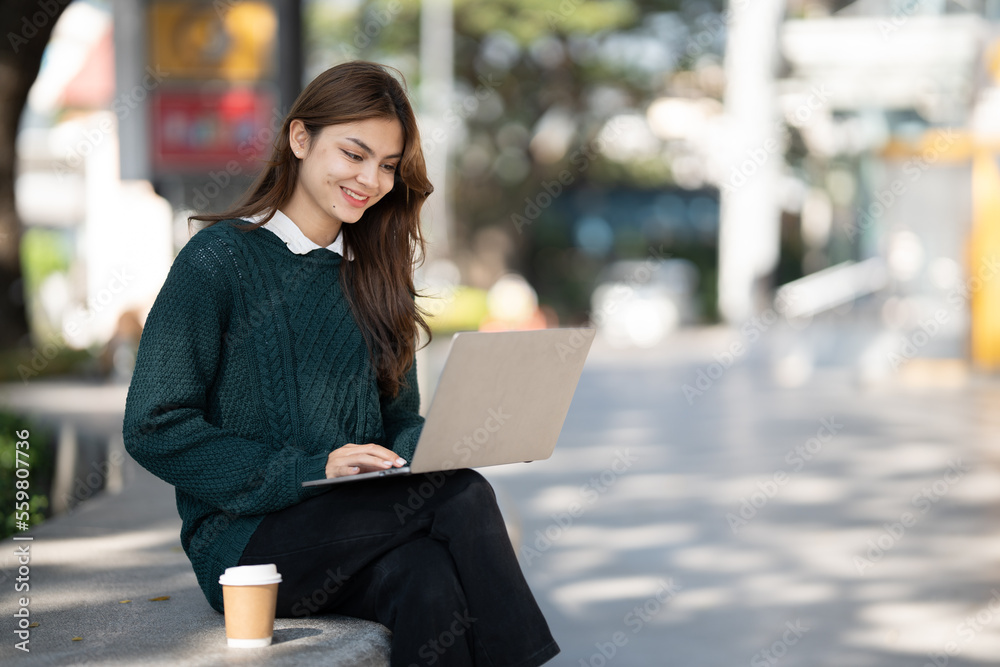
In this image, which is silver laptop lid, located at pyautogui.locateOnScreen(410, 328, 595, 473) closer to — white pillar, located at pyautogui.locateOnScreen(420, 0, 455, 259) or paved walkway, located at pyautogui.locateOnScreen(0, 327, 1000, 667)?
paved walkway, located at pyautogui.locateOnScreen(0, 327, 1000, 667)

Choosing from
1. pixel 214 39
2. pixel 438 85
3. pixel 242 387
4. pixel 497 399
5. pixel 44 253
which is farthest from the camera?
pixel 438 85

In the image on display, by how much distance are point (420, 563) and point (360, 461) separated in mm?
256

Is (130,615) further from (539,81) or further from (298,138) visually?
(539,81)

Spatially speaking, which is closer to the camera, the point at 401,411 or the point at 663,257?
the point at 401,411

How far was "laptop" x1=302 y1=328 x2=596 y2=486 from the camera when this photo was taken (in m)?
2.31

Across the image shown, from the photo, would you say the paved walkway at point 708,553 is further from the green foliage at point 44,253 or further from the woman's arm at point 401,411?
the green foliage at point 44,253

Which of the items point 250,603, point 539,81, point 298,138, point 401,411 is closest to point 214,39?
point 298,138

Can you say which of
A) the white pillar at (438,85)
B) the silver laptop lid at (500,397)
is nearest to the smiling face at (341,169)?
the silver laptop lid at (500,397)

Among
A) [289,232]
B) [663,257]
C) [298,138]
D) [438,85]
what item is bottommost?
[663,257]

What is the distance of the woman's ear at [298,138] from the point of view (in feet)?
8.99

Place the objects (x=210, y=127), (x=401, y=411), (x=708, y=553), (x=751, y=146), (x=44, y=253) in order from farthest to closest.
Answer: (x=44, y=253) < (x=751, y=146) < (x=210, y=127) < (x=708, y=553) < (x=401, y=411)

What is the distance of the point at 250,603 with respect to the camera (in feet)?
7.63

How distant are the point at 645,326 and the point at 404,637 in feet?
59.5

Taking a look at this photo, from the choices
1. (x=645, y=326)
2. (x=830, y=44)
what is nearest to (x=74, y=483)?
(x=830, y=44)
